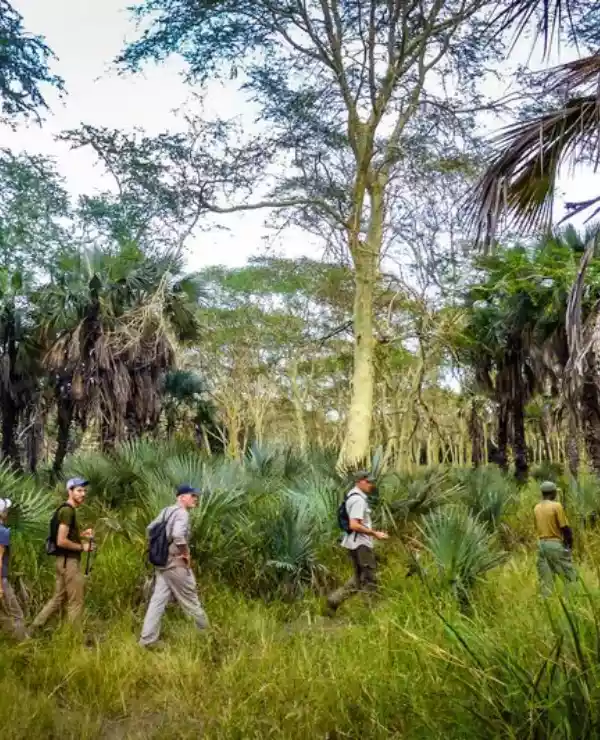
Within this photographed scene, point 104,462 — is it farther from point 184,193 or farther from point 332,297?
point 332,297

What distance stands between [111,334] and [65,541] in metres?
10.9

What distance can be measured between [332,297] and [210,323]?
9262 millimetres

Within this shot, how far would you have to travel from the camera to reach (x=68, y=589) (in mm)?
6996

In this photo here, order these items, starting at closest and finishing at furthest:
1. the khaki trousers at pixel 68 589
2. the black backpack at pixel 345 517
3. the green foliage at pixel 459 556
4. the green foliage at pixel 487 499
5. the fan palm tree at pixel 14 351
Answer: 1. the khaki trousers at pixel 68 589
2. the green foliage at pixel 459 556
3. the black backpack at pixel 345 517
4. the green foliage at pixel 487 499
5. the fan palm tree at pixel 14 351

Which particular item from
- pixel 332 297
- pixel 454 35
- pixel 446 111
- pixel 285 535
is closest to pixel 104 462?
pixel 285 535

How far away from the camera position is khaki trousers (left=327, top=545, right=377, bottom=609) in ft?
25.7

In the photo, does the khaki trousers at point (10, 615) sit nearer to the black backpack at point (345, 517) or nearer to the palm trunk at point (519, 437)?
the black backpack at point (345, 517)

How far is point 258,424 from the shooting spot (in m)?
33.8

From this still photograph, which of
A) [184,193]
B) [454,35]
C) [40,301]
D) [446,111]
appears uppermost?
[454,35]

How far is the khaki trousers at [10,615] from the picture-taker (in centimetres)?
649

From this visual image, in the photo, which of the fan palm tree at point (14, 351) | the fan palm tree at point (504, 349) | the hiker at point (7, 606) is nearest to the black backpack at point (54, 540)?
the hiker at point (7, 606)

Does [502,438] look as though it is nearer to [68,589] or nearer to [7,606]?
[68,589]

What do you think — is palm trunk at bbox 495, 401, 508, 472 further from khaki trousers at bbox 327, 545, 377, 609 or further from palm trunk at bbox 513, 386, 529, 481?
khaki trousers at bbox 327, 545, 377, 609

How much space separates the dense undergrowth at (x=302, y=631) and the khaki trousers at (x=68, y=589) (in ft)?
1.05
